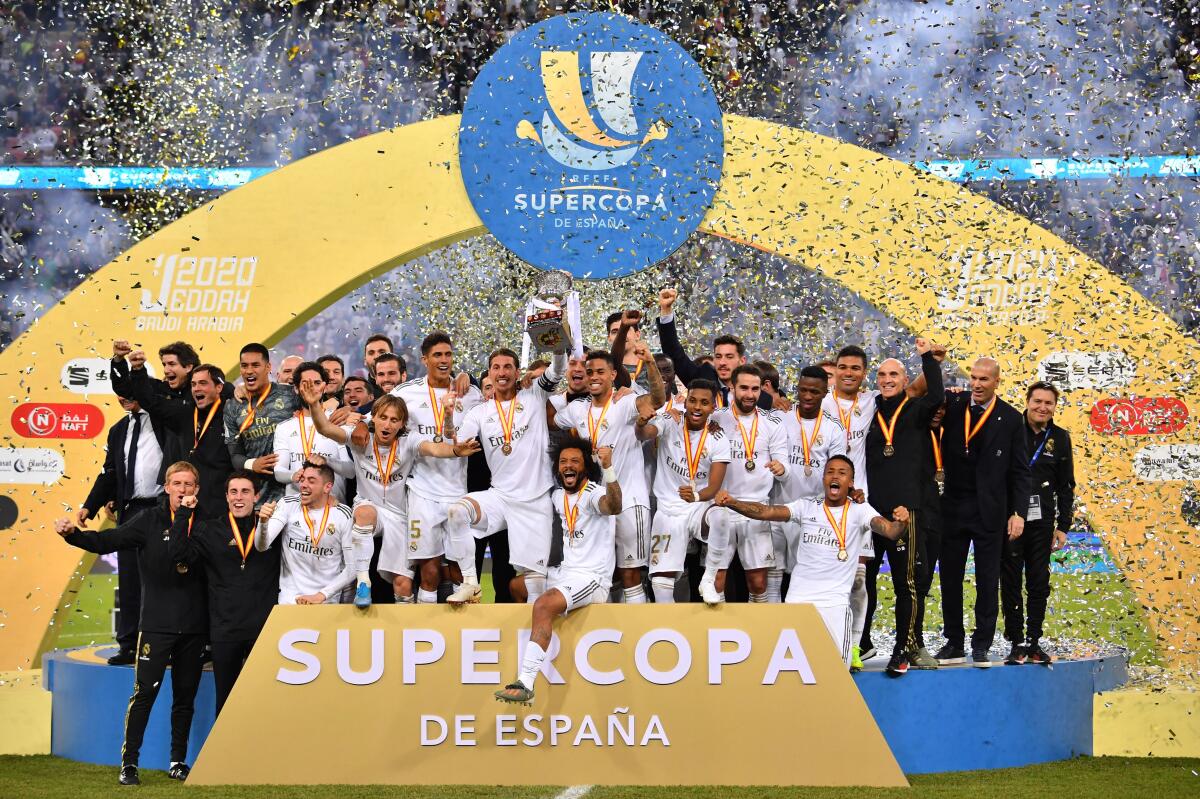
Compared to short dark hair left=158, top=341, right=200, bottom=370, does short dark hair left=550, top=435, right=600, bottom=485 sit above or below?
below

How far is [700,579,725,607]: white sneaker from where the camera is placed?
701 centimetres

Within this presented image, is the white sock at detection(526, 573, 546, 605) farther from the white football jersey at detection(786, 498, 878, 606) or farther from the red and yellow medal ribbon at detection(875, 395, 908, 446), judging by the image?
the red and yellow medal ribbon at detection(875, 395, 908, 446)

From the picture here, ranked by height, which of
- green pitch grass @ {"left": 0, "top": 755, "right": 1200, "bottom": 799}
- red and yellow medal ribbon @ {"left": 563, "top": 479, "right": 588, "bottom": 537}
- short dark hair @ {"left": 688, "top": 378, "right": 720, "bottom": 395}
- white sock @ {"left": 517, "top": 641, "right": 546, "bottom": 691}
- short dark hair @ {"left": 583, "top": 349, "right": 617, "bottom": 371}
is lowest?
green pitch grass @ {"left": 0, "top": 755, "right": 1200, "bottom": 799}

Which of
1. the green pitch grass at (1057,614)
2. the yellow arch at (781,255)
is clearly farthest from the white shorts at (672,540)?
the green pitch grass at (1057,614)

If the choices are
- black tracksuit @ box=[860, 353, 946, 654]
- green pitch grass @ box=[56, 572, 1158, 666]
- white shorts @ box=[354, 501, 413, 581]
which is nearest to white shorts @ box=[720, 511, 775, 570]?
black tracksuit @ box=[860, 353, 946, 654]

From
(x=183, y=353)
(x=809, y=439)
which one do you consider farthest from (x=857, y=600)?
(x=183, y=353)

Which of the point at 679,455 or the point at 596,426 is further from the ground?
the point at 596,426

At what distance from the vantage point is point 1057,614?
59.4 feet

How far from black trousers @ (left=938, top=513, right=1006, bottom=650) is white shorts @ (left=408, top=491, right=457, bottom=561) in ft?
9.25

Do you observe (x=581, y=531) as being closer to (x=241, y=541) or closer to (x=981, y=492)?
(x=241, y=541)

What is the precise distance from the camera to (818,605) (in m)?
7.47

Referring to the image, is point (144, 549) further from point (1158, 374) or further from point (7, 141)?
point (7, 141)

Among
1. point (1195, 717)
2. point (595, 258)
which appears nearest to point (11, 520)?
point (595, 258)

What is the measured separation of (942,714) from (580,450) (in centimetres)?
236
